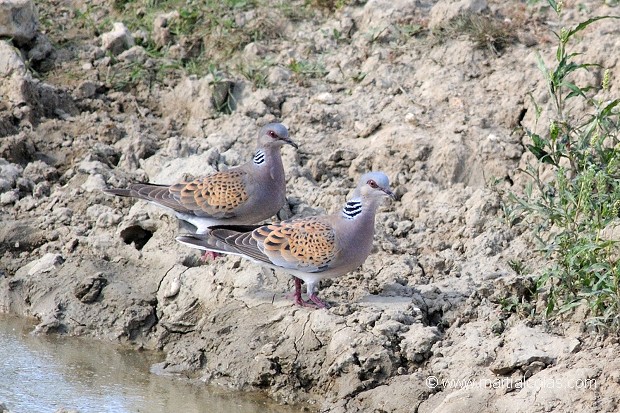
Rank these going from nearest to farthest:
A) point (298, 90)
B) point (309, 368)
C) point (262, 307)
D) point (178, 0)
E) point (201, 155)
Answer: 1. point (309, 368)
2. point (262, 307)
3. point (201, 155)
4. point (298, 90)
5. point (178, 0)

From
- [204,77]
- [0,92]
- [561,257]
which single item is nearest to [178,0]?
[204,77]

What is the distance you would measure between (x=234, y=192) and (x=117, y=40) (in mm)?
2936

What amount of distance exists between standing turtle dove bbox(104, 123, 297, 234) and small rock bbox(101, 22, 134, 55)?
2503 millimetres

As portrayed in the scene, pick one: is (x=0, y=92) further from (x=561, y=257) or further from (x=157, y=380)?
(x=561, y=257)

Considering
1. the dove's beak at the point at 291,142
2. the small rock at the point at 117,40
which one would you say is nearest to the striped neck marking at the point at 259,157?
the dove's beak at the point at 291,142

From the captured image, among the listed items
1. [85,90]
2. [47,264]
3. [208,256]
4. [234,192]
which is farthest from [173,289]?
[85,90]

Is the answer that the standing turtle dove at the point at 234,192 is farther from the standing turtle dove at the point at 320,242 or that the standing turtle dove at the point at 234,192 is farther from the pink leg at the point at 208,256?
the standing turtle dove at the point at 320,242

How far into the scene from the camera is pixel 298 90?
9523 millimetres

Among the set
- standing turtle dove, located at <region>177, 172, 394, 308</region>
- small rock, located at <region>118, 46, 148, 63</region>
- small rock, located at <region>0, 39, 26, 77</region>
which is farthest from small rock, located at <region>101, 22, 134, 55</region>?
standing turtle dove, located at <region>177, 172, 394, 308</region>

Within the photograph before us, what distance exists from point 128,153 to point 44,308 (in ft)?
5.36

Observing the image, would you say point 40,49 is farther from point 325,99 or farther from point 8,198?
point 325,99

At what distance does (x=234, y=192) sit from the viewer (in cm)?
789

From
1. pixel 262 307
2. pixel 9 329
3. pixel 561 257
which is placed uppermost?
pixel 561 257

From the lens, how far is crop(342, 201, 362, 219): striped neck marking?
7012mm
